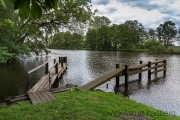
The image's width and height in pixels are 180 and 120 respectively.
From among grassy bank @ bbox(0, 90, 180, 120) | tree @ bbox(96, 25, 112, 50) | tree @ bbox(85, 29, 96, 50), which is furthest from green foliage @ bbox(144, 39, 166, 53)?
grassy bank @ bbox(0, 90, 180, 120)

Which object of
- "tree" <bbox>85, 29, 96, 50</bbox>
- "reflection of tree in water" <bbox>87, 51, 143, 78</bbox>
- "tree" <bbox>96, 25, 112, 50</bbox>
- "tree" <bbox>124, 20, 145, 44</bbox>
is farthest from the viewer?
"tree" <bbox>85, 29, 96, 50</bbox>

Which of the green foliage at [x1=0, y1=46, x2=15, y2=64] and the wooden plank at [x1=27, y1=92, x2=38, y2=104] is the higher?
the green foliage at [x1=0, y1=46, x2=15, y2=64]

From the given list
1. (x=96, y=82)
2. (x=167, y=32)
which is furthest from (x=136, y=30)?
(x=96, y=82)

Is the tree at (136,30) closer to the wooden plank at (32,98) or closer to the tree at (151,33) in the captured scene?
the tree at (151,33)

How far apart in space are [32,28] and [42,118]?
1349cm

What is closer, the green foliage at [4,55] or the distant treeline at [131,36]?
the green foliage at [4,55]

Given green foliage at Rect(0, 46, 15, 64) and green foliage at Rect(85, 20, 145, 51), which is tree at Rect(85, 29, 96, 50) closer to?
green foliage at Rect(85, 20, 145, 51)

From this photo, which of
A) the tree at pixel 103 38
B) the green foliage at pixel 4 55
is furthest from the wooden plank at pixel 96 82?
the tree at pixel 103 38

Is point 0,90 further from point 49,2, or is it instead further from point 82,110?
point 49,2

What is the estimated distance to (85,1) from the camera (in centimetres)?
1508

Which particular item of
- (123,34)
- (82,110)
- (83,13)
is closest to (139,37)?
(123,34)

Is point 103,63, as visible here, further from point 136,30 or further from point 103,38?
point 103,38

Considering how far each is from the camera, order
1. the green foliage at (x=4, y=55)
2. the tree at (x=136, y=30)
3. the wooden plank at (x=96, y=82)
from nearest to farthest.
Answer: the wooden plank at (x=96, y=82), the green foliage at (x=4, y=55), the tree at (x=136, y=30)

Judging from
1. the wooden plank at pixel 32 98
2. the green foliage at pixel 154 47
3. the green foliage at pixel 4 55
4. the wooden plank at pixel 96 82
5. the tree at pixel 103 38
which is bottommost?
the wooden plank at pixel 32 98
